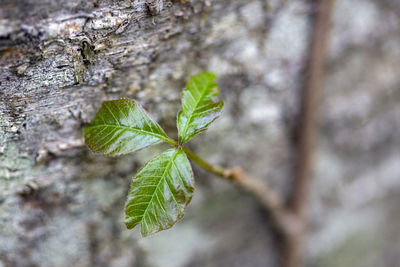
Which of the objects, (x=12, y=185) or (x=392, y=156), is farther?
(x=392, y=156)

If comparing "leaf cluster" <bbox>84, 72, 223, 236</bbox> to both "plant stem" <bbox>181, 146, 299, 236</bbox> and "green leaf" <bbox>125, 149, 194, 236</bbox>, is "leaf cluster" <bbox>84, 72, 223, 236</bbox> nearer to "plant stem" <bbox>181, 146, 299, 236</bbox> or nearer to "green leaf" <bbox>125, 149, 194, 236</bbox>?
"green leaf" <bbox>125, 149, 194, 236</bbox>

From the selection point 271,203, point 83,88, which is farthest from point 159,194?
point 271,203

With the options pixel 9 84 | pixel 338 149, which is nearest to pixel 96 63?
pixel 9 84

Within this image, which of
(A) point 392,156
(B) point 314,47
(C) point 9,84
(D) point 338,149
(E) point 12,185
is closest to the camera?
(C) point 9,84

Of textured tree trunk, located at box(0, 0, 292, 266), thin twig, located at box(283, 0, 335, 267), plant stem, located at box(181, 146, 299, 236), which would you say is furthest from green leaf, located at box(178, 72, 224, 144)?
thin twig, located at box(283, 0, 335, 267)

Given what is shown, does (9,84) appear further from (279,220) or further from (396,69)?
(396,69)

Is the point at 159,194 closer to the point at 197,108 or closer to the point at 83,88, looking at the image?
the point at 197,108
